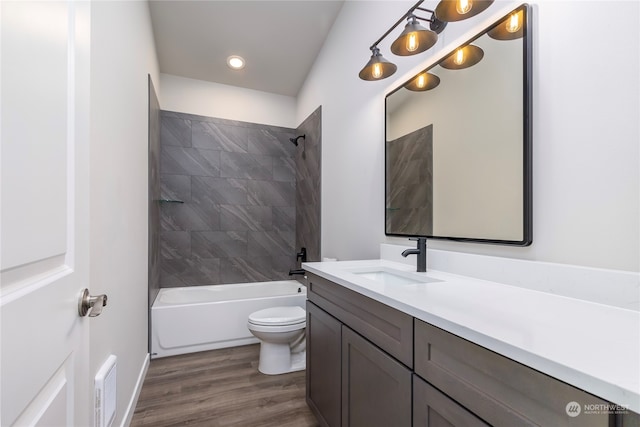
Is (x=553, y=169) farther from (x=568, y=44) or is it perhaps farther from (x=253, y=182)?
(x=253, y=182)

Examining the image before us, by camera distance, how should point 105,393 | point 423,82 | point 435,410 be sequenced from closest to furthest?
point 435,410
point 105,393
point 423,82

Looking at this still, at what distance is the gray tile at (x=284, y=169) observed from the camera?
3652 mm

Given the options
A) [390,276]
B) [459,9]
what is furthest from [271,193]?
[459,9]

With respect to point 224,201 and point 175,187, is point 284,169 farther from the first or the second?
point 175,187

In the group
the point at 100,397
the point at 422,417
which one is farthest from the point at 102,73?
the point at 422,417

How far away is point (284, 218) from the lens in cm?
366

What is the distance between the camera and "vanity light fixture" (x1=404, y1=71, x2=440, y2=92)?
1.58 m

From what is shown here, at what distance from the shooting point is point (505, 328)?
0.71 m

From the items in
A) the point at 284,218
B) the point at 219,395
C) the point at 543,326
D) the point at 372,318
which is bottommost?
the point at 219,395

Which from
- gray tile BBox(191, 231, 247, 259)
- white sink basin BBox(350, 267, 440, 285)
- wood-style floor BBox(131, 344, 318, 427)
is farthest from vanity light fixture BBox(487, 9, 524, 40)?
gray tile BBox(191, 231, 247, 259)

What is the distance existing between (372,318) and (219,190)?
2.72m

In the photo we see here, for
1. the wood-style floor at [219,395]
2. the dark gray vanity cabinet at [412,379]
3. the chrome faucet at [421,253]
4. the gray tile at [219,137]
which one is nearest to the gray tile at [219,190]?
the gray tile at [219,137]

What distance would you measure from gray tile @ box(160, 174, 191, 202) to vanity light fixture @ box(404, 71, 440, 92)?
2.53 metres

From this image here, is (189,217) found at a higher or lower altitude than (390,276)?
higher
